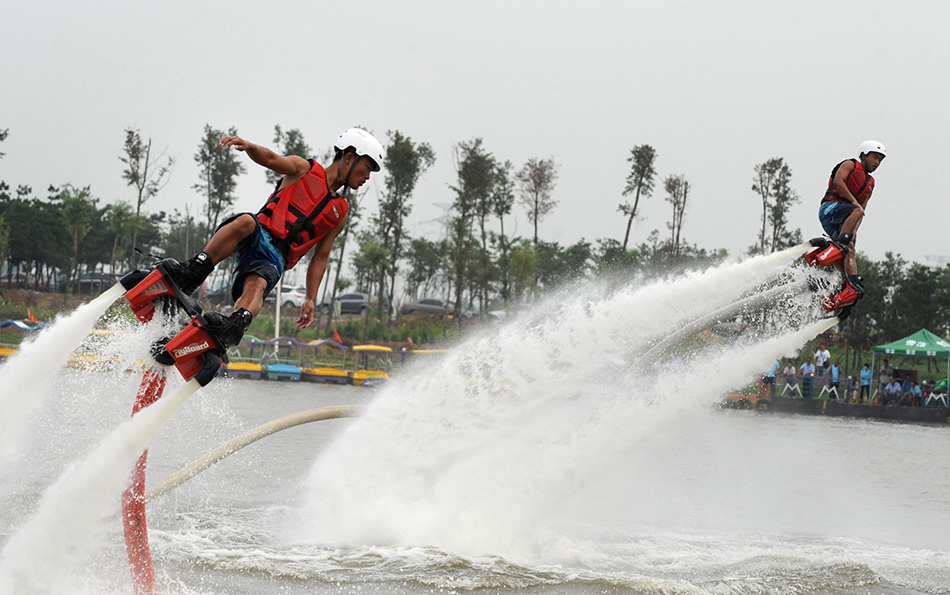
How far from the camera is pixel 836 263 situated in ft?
31.5

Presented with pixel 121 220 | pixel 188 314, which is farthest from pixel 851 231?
pixel 121 220

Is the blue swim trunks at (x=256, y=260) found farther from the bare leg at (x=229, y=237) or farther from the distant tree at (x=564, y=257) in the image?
the distant tree at (x=564, y=257)

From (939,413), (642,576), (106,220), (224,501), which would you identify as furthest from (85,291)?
(642,576)

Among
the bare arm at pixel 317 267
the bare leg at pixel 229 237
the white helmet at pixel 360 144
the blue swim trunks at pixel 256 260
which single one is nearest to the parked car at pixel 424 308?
the bare arm at pixel 317 267

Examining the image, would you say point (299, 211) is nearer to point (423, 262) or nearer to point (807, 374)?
point (807, 374)

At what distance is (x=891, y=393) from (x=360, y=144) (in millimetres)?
29378

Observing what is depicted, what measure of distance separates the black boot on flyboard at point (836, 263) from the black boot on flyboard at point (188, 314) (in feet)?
20.5

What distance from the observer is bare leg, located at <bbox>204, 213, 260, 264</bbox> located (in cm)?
636

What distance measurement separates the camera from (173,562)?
7.09 metres

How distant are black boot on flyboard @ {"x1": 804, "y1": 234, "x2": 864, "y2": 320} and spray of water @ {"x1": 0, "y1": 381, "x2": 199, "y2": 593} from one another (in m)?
6.84

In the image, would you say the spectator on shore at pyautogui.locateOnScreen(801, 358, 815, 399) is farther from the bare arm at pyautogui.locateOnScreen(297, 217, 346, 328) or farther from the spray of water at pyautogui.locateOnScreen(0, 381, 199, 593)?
the spray of water at pyautogui.locateOnScreen(0, 381, 199, 593)

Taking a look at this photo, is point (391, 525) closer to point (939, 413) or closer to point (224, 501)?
point (224, 501)

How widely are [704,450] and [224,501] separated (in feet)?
36.8

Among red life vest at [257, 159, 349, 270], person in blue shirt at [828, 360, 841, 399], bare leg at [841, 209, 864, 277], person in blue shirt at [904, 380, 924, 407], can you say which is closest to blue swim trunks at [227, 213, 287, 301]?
red life vest at [257, 159, 349, 270]
